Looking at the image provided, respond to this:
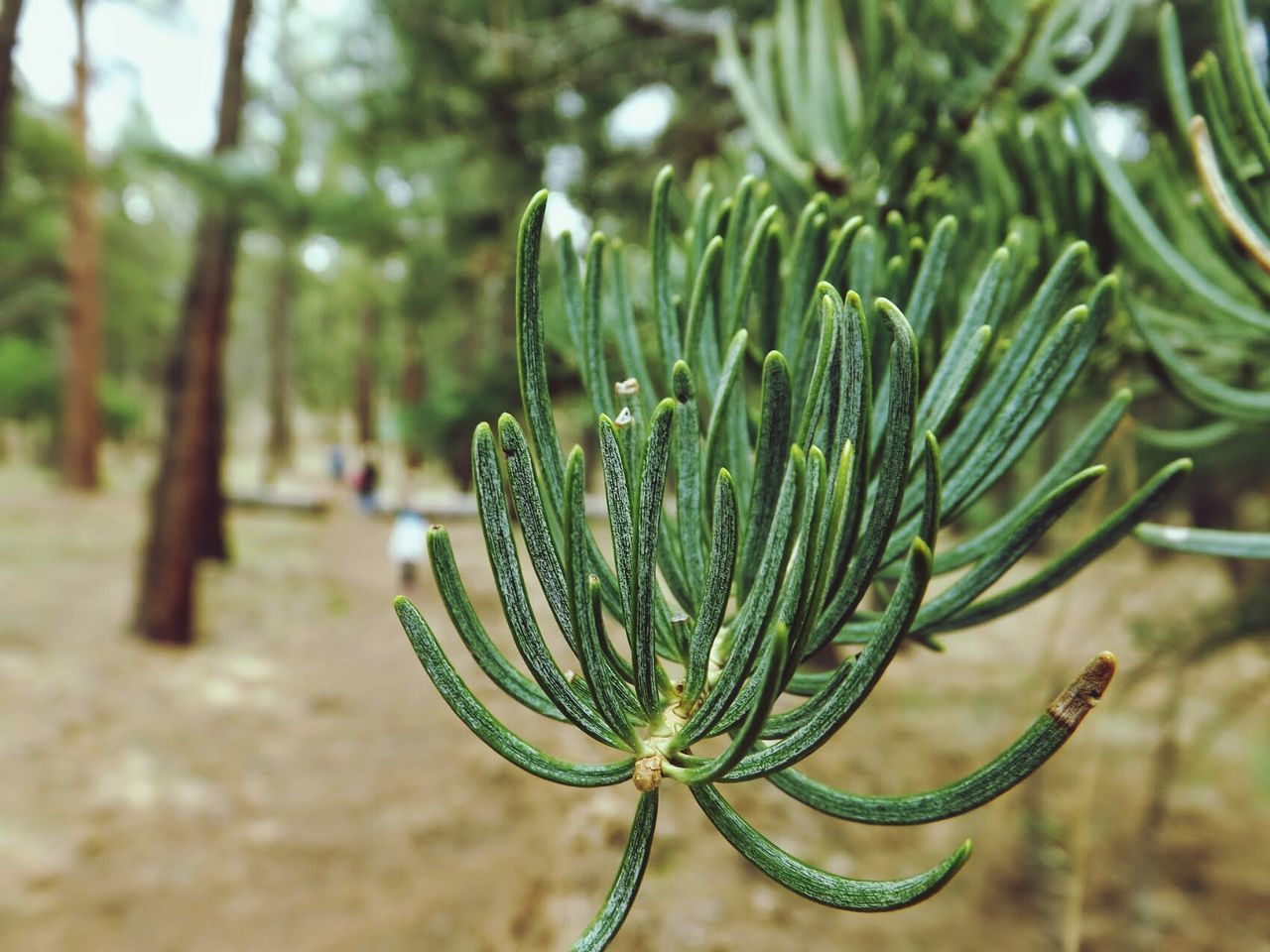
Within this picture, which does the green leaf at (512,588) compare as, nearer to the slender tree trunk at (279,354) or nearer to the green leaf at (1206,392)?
the green leaf at (1206,392)

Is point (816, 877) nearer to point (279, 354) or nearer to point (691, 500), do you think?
point (691, 500)

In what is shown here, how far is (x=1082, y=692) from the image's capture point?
12.1 inches

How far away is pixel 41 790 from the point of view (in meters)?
3.73

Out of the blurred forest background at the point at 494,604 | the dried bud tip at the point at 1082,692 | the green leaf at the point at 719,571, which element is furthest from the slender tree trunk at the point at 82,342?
the dried bud tip at the point at 1082,692

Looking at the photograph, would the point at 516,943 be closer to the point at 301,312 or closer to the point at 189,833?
the point at 189,833

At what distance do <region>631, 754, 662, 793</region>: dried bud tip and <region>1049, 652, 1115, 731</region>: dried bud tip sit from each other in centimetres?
17

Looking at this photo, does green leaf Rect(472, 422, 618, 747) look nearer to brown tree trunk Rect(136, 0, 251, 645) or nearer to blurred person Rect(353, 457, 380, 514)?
brown tree trunk Rect(136, 0, 251, 645)

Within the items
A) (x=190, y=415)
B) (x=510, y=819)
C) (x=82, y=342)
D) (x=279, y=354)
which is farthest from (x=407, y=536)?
(x=279, y=354)

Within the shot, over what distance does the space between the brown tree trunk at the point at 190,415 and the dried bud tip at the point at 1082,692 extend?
6686 mm

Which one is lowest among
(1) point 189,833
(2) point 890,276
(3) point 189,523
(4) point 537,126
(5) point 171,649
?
(1) point 189,833

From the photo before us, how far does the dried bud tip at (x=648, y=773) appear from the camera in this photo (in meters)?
0.33

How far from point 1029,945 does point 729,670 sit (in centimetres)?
310

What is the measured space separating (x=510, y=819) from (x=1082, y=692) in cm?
389

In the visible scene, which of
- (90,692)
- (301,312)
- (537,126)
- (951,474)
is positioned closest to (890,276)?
(951,474)
